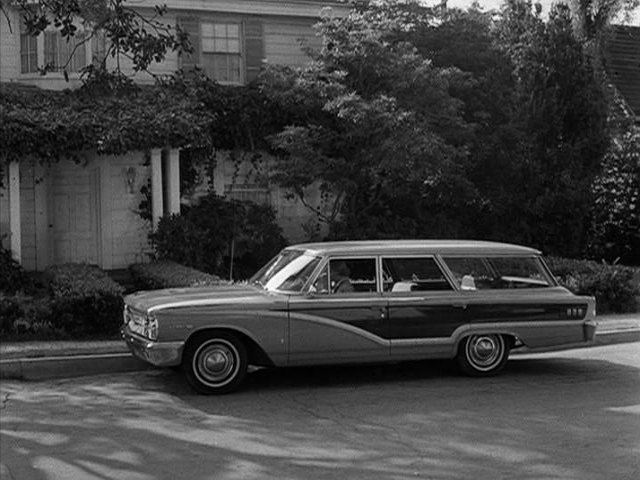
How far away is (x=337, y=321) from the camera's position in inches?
380

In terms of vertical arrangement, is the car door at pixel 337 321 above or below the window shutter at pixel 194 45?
below

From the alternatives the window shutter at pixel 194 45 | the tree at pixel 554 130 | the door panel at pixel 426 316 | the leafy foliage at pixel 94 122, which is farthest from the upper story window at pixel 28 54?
the door panel at pixel 426 316

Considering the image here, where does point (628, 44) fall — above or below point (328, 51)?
above

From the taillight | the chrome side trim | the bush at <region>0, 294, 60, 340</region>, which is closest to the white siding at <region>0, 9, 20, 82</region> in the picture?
the bush at <region>0, 294, 60, 340</region>

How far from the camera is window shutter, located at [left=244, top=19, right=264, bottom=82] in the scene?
20.8 metres

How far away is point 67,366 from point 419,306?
403cm

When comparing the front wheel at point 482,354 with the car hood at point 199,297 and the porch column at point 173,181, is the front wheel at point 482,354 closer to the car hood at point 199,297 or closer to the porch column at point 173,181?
the car hood at point 199,297

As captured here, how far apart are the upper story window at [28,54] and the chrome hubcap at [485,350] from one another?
493 inches

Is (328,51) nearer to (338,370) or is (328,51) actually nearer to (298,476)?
(338,370)

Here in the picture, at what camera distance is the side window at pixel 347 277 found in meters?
9.85

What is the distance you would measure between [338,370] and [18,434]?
406 cm

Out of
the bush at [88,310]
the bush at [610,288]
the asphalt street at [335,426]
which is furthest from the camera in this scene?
the bush at [610,288]

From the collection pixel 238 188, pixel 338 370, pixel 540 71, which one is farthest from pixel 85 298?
pixel 540 71

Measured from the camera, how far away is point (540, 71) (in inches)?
779
